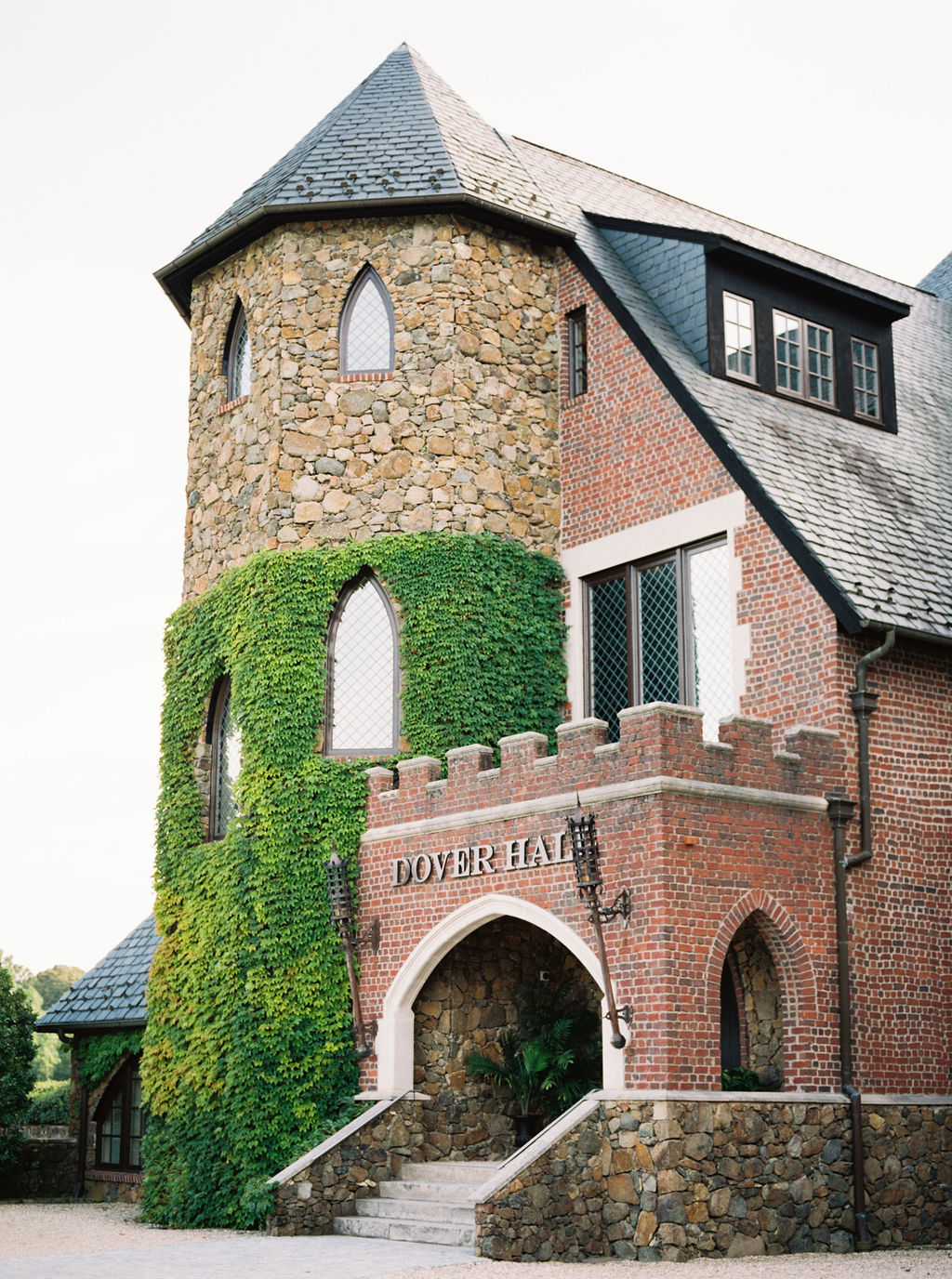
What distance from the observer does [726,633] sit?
16.3 metres

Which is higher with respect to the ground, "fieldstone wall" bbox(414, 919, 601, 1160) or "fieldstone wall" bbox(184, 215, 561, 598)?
"fieldstone wall" bbox(184, 215, 561, 598)

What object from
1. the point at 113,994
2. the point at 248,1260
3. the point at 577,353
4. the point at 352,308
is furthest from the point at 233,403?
the point at 248,1260

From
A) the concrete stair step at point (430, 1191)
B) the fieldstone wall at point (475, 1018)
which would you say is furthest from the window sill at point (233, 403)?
the concrete stair step at point (430, 1191)

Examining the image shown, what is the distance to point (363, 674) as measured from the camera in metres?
17.4

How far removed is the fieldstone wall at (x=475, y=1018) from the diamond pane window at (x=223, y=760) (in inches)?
132

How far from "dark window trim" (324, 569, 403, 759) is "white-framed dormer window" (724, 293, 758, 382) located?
472 cm

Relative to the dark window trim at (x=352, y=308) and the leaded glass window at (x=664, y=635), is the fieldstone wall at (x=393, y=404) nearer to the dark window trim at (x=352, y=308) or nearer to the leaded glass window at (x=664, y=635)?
the dark window trim at (x=352, y=308)

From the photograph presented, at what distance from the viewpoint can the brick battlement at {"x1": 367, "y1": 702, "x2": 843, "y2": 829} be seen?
13508mm

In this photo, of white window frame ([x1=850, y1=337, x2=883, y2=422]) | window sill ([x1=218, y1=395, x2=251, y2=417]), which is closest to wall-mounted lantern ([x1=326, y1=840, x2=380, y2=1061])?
window sill ([x1=218, y1=395, x2=251, y2=417])

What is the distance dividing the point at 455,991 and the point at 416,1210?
8.17ft

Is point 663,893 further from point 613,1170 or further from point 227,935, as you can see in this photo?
point 227,935

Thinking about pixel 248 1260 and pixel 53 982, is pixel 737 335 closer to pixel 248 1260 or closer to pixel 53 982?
pixel 248 1260

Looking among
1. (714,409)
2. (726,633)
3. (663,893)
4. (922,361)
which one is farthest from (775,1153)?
(922,361)

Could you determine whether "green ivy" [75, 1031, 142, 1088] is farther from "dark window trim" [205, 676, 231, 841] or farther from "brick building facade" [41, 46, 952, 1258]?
"brick building facade" [41, 46, 952, 1258]
